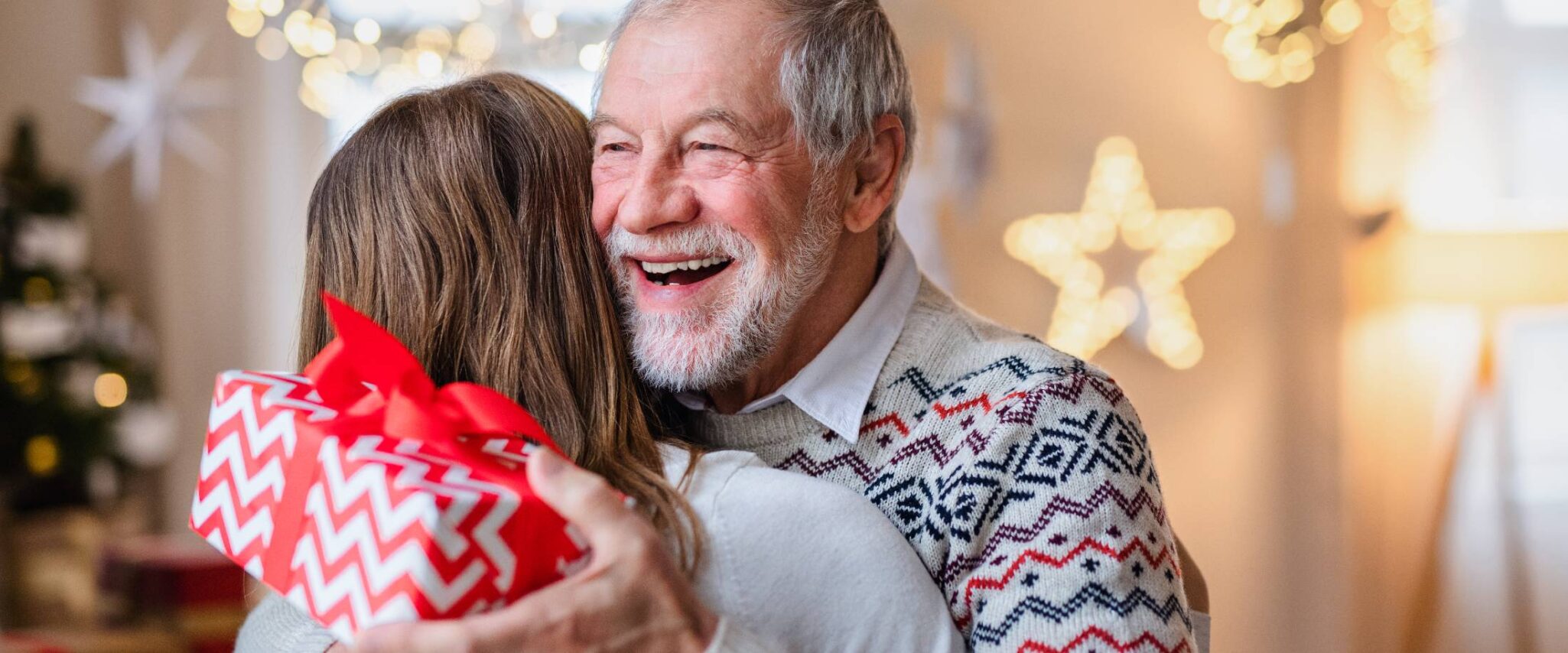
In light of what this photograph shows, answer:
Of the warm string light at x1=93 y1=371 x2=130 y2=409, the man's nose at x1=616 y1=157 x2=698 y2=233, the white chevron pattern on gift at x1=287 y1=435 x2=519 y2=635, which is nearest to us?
the white chevron pattern on gift at x1=287 y1=435 x2=519 y2=635

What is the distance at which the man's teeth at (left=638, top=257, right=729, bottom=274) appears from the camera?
4.61ft

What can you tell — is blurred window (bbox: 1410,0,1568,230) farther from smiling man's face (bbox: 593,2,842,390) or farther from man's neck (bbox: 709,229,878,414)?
smiling man's face (bbox: 593,2,842,390)

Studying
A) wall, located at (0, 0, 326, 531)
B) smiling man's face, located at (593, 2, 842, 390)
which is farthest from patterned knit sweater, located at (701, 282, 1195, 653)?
wall, located at (0, 0, 326, 531)

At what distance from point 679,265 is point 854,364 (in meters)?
0.22

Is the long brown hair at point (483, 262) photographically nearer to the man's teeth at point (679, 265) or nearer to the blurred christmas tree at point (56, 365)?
the man's teeth at point (679, 265)

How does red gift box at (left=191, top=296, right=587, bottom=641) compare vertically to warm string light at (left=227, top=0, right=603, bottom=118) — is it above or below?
below

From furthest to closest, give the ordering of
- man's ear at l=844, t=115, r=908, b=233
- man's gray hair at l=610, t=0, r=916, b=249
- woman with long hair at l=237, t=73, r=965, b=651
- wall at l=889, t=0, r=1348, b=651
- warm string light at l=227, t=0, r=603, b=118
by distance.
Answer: wall at l=889, t=0, r=1348, b=651, warm string light at l=227, t=0, r=603, b=118, man's ear at l=844, t=115, r=908, b=233, man's gray hair at l=610, t=0, r=916, b=249, woman with long hair at l=237, t=73, r=965, b=651

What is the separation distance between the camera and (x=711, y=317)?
142cm

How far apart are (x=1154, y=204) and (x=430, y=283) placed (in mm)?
3394

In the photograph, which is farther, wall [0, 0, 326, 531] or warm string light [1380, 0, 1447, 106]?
wall [0, 0, 326, 531]

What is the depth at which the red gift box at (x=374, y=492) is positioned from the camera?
0.90 meters

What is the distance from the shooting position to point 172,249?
4.83 meters

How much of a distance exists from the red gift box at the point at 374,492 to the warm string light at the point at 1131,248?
11.1 feet

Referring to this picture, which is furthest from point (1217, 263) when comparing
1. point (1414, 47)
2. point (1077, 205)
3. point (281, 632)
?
point (281, 632)
